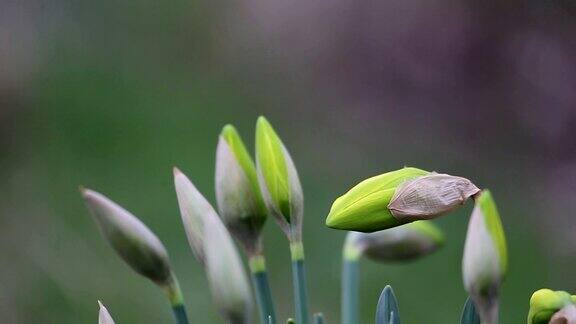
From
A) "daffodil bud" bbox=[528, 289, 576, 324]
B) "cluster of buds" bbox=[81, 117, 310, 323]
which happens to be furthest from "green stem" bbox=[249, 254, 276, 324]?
"daffodil bud" bbox=[528, 289, 576, 324]

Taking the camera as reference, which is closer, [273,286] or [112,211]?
[112,211]

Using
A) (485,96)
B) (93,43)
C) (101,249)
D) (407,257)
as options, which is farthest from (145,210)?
(407,257)

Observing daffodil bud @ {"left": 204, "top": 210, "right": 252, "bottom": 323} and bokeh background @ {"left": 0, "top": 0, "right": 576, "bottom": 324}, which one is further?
bokeh background @ {"left": 0, "top": 0, "right": 576, "bottom": 324}

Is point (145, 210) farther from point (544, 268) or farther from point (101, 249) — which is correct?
point (544, 268)

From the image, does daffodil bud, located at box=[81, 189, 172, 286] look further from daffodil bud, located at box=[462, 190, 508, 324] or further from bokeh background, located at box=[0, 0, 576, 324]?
bokeh background, located at box=[0, 0, 576, 324]

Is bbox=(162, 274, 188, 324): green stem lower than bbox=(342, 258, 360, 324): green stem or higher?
higher

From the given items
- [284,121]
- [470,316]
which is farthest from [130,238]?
[284,121]
